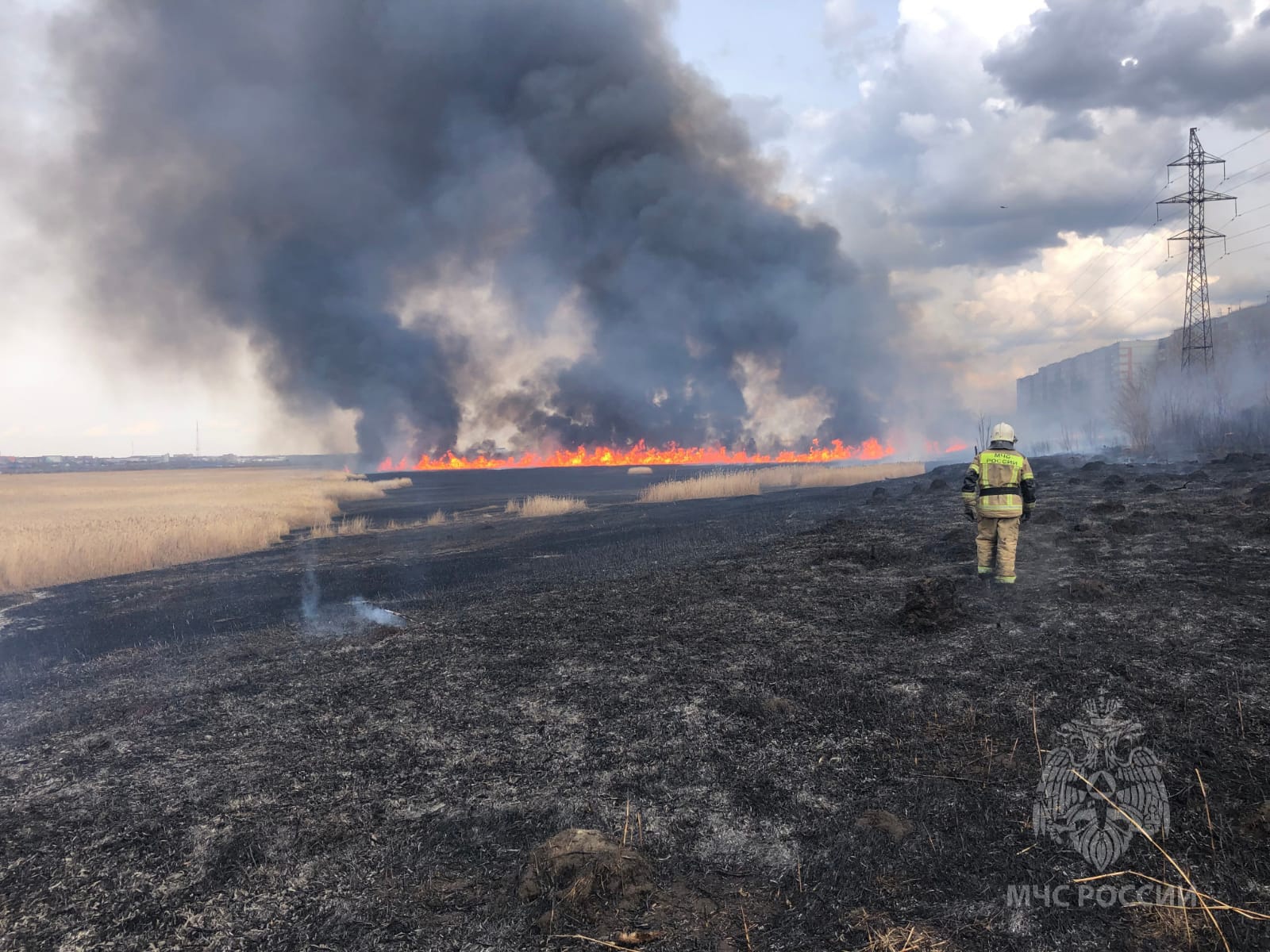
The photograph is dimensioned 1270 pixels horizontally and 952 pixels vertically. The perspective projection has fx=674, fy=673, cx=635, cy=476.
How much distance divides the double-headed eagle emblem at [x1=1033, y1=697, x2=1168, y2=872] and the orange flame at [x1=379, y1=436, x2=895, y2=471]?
287 ft

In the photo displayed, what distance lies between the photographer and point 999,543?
418 inches

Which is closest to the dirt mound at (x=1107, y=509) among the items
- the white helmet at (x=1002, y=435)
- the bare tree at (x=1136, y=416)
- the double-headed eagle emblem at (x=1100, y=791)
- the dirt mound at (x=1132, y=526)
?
the dirt mound at (x=1132, y=526)

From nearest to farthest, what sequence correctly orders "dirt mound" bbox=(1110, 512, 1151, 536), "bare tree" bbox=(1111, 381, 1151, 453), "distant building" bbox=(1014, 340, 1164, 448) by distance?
"dirt mound" bbox=(1110, 512, 1151, 536)
"bare tree" bbox=(1111, 381, 1151, 453)
"distant building" bbox=(1014, 340, 1164, 448)

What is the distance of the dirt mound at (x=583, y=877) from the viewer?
159 inches

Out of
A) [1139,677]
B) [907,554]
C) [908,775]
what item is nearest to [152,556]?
[907,554]

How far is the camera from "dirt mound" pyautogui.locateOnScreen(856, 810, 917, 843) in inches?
181

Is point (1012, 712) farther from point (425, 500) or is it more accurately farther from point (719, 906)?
point (425, 500)

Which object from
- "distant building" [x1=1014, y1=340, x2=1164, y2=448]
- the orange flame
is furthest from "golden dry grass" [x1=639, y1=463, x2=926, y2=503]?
"distant building" [x1=1014, y1=340, x2=1164, y2=448]

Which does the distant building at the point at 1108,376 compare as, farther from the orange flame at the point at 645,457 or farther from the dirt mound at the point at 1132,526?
the dirt mound at the point at 1132,526

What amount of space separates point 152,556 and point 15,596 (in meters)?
4.42

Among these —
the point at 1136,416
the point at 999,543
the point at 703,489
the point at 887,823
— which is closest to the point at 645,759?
the point at 887,823

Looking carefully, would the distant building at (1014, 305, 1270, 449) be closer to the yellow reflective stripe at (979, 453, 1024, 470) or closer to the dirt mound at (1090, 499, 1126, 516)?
the dirt mound at (1090, 499, 1126, 516)

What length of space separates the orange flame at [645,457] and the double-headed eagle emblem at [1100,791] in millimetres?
87409

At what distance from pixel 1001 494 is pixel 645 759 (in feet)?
23.2
